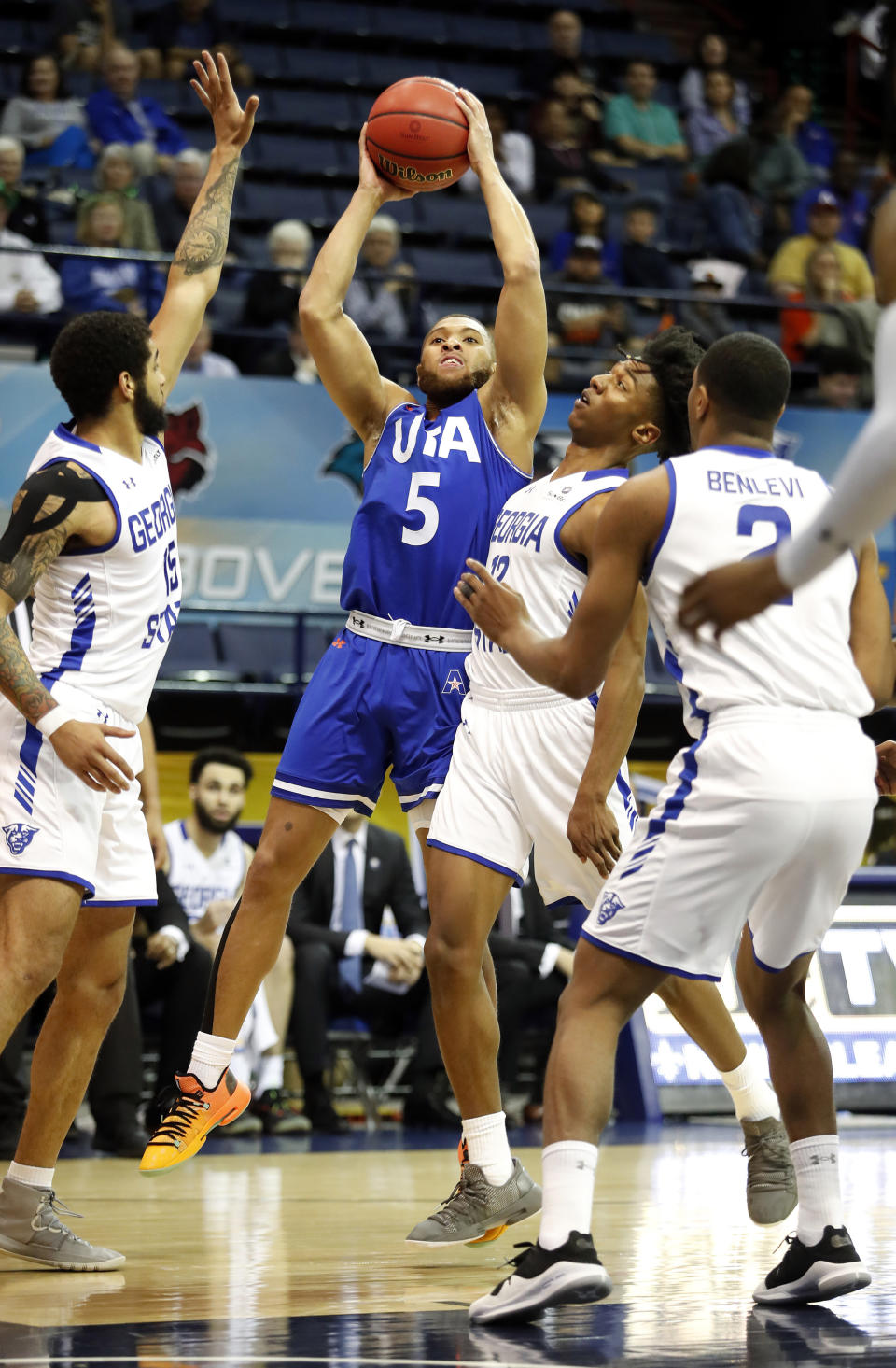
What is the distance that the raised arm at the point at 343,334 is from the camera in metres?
4.95

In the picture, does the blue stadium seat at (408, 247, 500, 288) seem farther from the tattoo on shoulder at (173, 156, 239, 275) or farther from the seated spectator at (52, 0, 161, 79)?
the tattoo on shoulder at (173, 156, 239, 275)

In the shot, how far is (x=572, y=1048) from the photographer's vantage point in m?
3.39

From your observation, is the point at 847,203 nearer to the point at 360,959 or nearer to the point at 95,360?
the point at 360,959

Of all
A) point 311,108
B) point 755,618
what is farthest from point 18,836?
point 311,108

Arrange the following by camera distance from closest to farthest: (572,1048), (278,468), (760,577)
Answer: (760,577), (572,1048), (278,468)

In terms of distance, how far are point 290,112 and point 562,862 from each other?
1153 centimetres

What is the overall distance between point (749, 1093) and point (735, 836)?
1.56 meters

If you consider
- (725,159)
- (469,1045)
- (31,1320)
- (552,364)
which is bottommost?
(31,1320)

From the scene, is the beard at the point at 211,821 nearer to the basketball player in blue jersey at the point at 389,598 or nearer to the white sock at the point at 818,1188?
the basketball player in blue jersey at the point at 389,598

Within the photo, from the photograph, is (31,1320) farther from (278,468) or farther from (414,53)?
(414,53)

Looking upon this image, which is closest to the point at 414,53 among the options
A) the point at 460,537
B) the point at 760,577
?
the point at 460,537

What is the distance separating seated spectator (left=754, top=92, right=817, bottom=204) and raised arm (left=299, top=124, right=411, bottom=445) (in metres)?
10.3

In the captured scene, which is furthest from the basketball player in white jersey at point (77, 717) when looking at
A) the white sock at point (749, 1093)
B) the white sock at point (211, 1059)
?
the white sock at point (749, 1093)

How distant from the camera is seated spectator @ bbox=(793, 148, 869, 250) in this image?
45.6 feet
